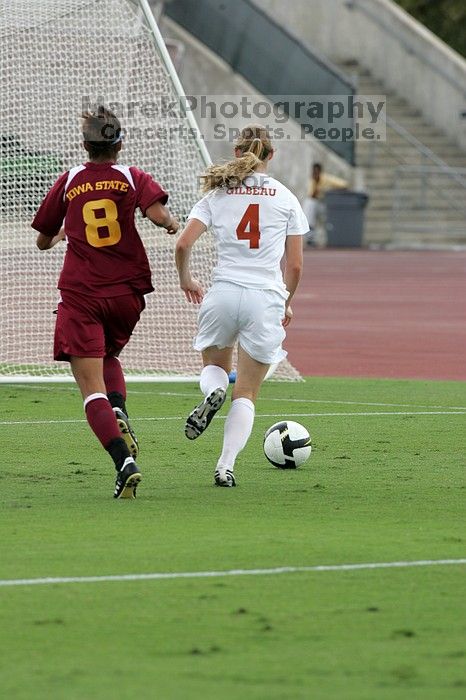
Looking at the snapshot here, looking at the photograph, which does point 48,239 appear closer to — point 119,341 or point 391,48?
point 119,341

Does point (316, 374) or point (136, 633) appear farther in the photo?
point (316, 374)

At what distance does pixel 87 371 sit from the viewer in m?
8.66

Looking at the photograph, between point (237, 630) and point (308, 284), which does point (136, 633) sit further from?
point (308, 284)

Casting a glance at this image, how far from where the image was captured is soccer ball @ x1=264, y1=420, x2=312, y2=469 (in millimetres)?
9711

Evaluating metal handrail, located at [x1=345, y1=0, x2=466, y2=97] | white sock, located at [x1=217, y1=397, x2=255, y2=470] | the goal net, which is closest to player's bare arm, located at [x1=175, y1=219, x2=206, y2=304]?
white sock, located at [x1=217, y1=397, x2=255, y2=470]

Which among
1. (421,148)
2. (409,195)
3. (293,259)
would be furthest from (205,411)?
(421,148)

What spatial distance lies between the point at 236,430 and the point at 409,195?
118ft

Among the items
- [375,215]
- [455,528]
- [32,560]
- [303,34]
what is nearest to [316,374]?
[455,528]

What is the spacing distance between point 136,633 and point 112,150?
381 cm

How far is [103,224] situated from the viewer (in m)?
8.67

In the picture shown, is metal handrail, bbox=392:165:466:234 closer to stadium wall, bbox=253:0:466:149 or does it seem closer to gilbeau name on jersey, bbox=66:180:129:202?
stadium wall, bbox=253:0:466:149

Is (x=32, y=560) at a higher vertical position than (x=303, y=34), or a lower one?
lower

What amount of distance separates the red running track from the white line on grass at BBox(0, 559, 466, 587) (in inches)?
366

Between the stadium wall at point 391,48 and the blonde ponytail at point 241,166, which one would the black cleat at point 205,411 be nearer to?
the blonde ponytail at point 241,166
